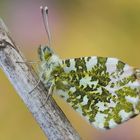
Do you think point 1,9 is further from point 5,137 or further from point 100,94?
point 100,94

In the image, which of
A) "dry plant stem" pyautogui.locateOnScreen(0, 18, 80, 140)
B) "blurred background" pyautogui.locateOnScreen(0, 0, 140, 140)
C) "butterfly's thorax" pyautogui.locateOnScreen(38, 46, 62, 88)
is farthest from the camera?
"blurred background" pyautogui.locateOnScreen(0, 0, 140, 140)

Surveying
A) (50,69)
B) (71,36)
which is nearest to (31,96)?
(50,69)

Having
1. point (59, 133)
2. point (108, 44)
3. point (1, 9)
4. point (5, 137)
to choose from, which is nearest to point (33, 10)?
point (1, 9)

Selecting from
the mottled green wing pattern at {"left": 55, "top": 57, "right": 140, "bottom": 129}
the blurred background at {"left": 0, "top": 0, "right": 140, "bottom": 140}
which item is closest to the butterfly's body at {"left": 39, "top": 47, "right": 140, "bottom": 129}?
the mottled green wing pattern at {"left": 55, "top": 57, "right": 140, "bottom": 129}

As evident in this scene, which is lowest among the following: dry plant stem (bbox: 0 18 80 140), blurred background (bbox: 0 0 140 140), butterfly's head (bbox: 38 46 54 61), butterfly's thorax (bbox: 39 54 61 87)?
dry plant stem (bbox: 0 18 80 140)

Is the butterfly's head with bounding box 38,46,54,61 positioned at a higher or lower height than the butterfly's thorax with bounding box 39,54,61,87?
higher

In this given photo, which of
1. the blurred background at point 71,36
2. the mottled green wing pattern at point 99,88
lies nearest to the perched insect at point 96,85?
the mottled green wing pattern at point 99,88

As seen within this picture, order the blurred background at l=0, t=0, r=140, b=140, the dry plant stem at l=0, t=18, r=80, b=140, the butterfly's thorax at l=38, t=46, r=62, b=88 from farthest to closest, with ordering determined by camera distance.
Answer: the blurred background at l=0, t=0, r=140, b=140 < the butterfly's thorax at l=38, t=46, r=62, b=88 < the dry plant stem at l=0, t=18, r=80, b=140

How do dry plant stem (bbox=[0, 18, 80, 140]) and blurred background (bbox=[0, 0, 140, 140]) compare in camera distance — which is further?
blurred background (bbox=[0, 0, 140, 140])

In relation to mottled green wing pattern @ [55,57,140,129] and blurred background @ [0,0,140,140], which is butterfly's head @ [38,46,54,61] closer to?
mottled green wing pattern @ [55,57,140,129]
